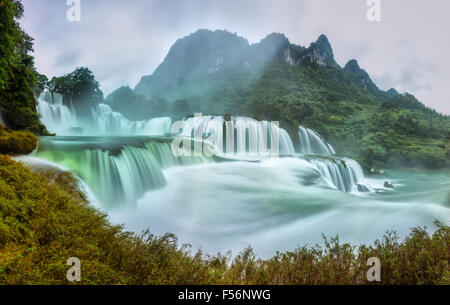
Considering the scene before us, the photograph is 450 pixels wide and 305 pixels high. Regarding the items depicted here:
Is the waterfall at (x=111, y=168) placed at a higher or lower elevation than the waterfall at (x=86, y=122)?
lower

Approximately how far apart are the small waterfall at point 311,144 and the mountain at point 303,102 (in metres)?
1.48

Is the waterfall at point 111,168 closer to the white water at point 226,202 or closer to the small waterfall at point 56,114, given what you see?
the white water at point 226,202

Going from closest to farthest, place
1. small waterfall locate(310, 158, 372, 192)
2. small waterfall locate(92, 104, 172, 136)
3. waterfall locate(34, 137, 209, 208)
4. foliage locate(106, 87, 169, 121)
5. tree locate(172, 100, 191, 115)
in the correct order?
waterfall locate(34, 137, 209, 208)
small waterfall locate(310, 158, 372, 192)
small waterfall locate(92, 104, 172, 136)
tree locate(172, 100, 191, 115)
foliage locate(106, 87, 169, 121)

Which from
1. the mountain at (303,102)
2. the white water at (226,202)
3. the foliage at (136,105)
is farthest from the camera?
the foliage at (136,105)

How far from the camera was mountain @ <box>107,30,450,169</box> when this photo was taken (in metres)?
26.8

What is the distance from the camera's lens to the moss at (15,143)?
17.8 ft

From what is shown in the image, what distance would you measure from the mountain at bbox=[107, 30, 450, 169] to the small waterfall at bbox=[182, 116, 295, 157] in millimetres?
2851

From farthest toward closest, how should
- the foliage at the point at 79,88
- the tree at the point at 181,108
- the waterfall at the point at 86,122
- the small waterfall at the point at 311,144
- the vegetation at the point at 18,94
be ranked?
1. the tree at the point at 181,108
2. the small waterfall at the point at 311,144
3. the foliage at the point at 79,88
4. the waterfall at the point at 86,122
5. the vegetation at the point at 18,94

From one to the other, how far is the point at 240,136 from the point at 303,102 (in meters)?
26.4

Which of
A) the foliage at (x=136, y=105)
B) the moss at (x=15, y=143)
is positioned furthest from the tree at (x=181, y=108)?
the moss at (x=15, y=143)

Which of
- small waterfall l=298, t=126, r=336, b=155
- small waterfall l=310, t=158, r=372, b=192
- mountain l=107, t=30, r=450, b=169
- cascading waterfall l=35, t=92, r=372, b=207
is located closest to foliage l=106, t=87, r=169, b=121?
mountain l=107, t=30, r=450, b=169

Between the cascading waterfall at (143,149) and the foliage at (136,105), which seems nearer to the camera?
the cascading waterfall at (143,149)

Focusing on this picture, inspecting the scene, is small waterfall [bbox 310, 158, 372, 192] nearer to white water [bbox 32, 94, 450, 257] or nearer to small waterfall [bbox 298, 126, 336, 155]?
white water [bbox 32, 94, 450, 257]
